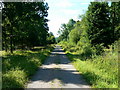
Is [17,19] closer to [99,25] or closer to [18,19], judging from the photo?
[18,19]

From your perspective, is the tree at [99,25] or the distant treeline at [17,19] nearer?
the tree at [99,25]

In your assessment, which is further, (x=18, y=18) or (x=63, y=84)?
(x=18, y=18)

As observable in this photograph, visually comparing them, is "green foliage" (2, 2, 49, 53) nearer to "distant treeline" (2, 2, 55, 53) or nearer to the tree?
"distant treeline" (2, 2, 55, 53)

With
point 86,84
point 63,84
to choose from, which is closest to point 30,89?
point 63,84

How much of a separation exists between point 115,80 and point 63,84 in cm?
257

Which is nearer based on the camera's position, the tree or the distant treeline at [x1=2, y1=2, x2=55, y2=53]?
the tree

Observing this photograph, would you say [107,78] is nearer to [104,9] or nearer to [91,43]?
[91,43]

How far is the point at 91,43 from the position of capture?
64.5ft


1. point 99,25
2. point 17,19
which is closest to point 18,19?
point 17,19

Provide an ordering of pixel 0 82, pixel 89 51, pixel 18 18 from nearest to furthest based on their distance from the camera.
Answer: pixel 0 82 → pixel 89 51 → pixel 18 18

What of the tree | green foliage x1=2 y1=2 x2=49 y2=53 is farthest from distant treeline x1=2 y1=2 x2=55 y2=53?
the tree

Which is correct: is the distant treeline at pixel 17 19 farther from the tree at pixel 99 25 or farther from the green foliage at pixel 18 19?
the tree at pixel 99 25

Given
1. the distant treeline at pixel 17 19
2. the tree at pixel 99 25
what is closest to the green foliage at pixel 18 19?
the distant treeline at pixel 17 19

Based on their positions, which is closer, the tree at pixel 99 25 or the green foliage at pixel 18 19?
the tree at pixel 99 25
